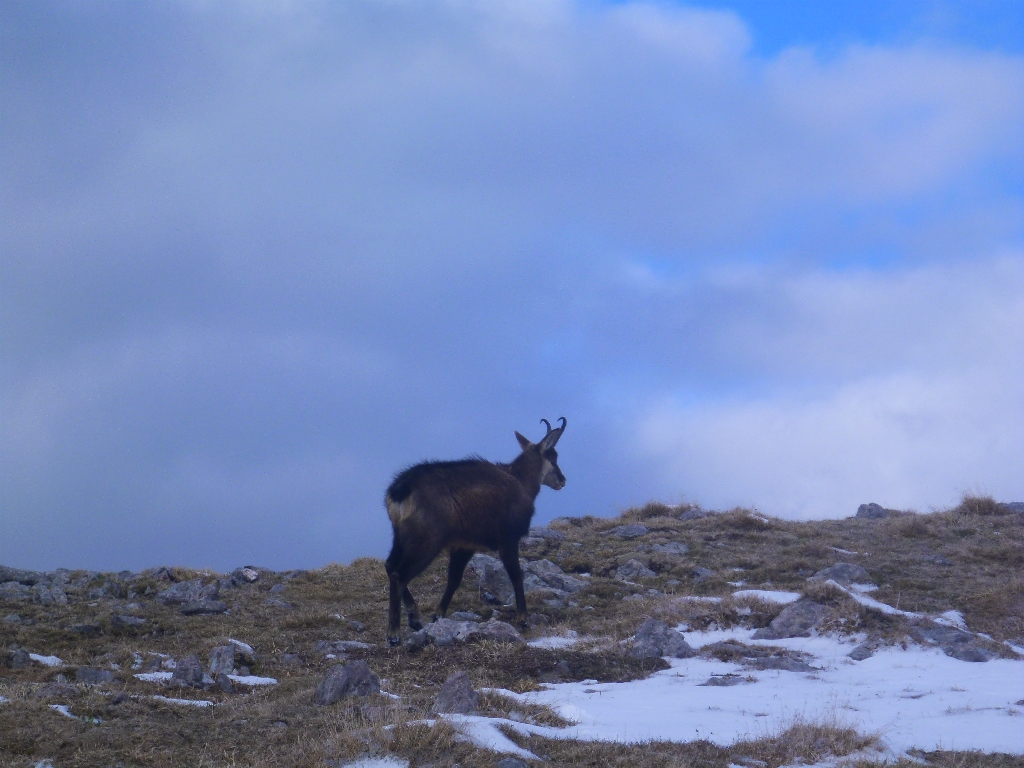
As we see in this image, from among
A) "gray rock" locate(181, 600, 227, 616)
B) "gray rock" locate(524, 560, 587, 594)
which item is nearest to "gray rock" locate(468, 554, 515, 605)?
"gray rock" locate(524, 560, 587, 594)

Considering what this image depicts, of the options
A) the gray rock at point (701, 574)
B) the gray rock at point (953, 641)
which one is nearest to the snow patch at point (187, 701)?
the gray rock at point (953, 641)

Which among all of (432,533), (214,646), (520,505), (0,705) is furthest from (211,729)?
(520,505)

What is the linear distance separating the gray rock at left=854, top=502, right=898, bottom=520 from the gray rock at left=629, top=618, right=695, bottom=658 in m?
12.0

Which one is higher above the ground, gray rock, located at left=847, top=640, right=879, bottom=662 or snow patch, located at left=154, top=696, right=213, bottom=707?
gray rock, located at left=847, top=640, right=879, bottom=662

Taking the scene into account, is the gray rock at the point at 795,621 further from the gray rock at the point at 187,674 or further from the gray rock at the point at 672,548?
the gray rock at the point at 187,674

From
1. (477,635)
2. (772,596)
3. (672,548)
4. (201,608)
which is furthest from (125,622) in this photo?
(672,548)

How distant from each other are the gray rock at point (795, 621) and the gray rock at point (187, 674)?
6.45 m

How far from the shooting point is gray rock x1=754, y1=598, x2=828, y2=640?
1176 cm

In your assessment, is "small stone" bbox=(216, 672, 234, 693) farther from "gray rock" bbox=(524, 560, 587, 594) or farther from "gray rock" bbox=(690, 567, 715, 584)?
"gray rock" bbox=(690, 567, 715, 584)

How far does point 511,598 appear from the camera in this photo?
1448 centimetres

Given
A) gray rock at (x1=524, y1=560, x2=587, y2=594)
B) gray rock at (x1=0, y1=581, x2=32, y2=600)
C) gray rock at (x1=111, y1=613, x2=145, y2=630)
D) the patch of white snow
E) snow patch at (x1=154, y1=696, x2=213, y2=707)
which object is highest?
gray rock at (x1=524, y1=560, x2=587, y2=594)

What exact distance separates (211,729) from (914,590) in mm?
10406

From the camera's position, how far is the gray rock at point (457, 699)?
25.3ft

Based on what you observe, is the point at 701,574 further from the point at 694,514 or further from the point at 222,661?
the point at 222,661
